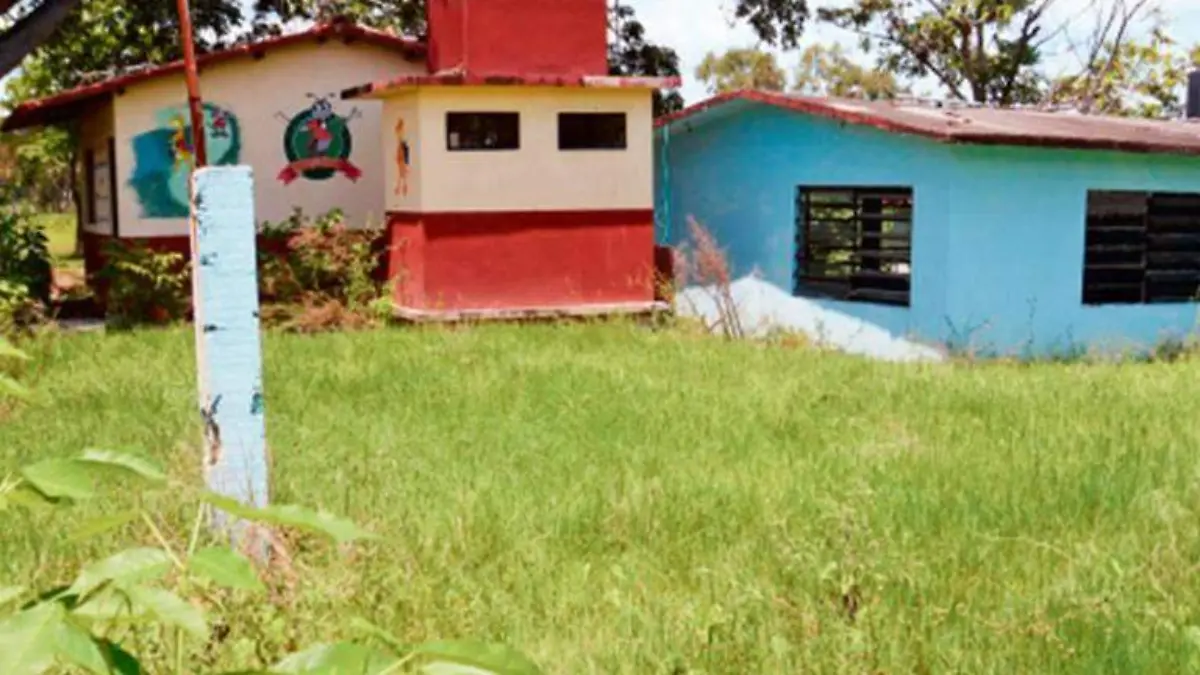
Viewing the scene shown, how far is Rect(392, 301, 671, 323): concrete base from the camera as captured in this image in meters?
15.4

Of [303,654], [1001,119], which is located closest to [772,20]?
[1001,119]

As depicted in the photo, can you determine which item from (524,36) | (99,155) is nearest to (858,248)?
(524,36)

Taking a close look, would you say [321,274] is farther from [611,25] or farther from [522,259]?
[611,25]

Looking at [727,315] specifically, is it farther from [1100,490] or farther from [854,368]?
[1100,490]

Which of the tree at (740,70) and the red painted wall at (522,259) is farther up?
the tree at (740,70)

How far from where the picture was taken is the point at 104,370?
36.0 ft

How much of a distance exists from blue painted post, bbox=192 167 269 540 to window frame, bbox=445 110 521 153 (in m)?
10.7

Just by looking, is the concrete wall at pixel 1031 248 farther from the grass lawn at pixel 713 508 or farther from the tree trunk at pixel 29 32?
the tree trunk at pixel 29 32

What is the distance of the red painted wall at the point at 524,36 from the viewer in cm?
1565

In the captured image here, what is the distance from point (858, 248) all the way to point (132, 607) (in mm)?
15005

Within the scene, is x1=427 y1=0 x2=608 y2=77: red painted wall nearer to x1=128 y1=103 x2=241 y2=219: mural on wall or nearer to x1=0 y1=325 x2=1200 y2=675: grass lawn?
x1=128 y1=103 x2=241 y2=219: mural on wall

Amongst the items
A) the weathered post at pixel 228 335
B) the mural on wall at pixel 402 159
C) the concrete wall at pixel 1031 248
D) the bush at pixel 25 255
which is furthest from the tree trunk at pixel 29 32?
the weathered post at pixel 228 335

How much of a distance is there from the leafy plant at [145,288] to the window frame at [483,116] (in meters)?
3.49

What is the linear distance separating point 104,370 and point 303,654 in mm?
10451
